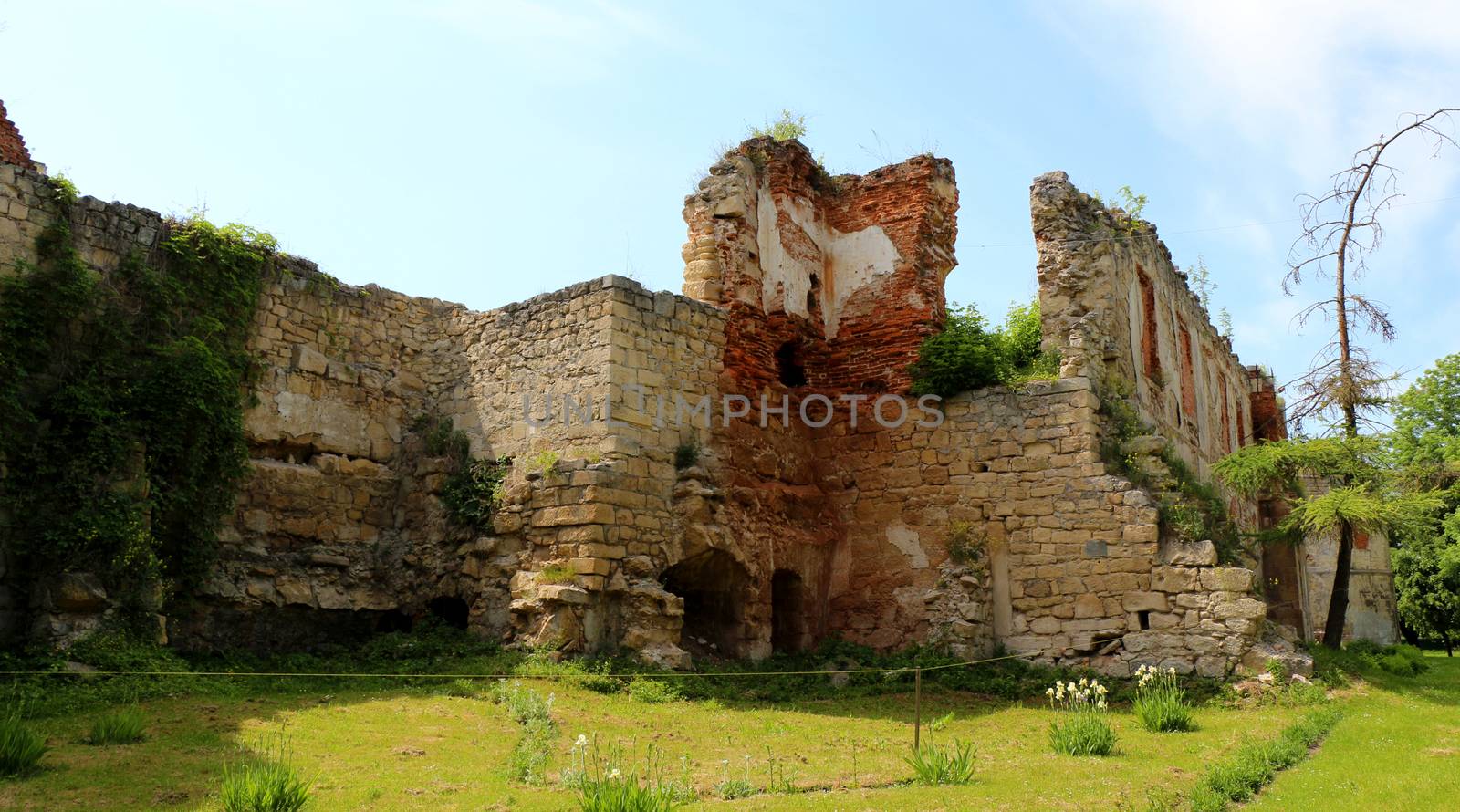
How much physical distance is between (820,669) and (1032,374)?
4473mm

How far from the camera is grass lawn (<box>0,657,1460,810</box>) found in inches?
288

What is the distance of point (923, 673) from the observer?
515 inches

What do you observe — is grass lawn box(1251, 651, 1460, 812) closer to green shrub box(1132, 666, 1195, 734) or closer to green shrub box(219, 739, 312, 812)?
green shrub box(1132, 666, 1195, 734)

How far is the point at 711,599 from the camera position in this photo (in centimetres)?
1377

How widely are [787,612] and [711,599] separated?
1162 millimetres

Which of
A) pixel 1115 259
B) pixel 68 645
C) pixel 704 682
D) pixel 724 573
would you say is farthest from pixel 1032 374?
pixel 68 645

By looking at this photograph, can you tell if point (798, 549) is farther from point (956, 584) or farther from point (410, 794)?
point (410, 794)

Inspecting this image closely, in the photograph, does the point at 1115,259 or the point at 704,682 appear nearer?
the point at 704,682

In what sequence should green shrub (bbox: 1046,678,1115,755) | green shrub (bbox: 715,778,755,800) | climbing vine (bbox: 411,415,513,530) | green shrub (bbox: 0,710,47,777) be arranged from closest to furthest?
green shrub (bbox: 0,710,47,777), green shrub (bbox: 715,778,755,800), green shrub (bbox: 1046,678,1115,755), climbing vine (bbox: 411,415,513,530)

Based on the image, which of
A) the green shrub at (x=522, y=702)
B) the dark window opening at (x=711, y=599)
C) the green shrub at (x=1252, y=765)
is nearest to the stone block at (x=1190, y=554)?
the green shrub at (x=1252, y=765)

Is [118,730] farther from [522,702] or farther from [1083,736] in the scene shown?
[1083,736]

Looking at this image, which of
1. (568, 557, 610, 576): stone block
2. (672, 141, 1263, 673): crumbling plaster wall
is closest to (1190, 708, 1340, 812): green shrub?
(672, 141, 1263, 673): crumbling plaster wall

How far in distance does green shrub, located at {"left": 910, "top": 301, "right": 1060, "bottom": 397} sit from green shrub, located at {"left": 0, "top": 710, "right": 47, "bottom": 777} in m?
10.3

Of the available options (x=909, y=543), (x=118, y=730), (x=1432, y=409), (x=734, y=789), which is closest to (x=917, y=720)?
(x=734, y=789)
